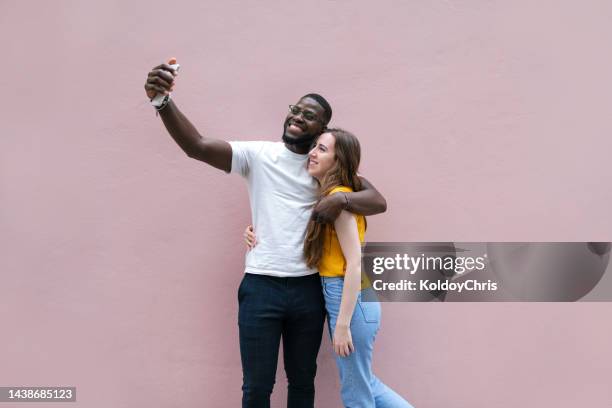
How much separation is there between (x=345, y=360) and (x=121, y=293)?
107 centimetres

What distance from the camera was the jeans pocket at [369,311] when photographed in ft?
7.65

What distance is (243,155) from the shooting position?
8.01 feet

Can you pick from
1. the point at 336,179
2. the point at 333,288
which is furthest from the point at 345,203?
the point at 333,288

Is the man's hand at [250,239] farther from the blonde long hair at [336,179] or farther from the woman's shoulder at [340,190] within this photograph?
the woman's shoulder at [340,190]

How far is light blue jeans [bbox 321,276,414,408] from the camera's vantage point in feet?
7.60

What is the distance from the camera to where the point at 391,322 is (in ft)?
9.26

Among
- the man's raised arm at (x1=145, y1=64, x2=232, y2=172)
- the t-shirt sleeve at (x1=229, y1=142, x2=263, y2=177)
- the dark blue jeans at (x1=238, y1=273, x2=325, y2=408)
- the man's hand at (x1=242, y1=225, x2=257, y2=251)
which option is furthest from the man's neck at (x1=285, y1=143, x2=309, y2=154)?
the dark blue jeans at (x1=238, y1=273, x2=325, y2=408)

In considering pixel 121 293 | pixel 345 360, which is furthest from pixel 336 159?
pixel 121 293

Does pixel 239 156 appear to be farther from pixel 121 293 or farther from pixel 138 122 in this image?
pixel 121 293

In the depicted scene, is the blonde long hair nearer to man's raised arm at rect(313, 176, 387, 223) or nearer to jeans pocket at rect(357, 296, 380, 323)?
man's raised arm at rect(313, 176, 387, 223)

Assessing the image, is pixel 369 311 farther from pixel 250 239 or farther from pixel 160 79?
pixel 160 79

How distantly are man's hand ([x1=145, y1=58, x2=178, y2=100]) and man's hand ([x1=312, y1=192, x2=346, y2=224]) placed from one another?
685 mm

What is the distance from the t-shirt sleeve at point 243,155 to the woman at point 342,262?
24 cm

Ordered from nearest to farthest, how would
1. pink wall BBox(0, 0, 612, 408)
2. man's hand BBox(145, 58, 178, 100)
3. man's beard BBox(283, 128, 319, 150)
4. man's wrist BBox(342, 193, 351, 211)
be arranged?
man's hand BBox(145, 58, 178, 100) < man's wrist BBox(342, 193, 351, 211) < man's beard BBox(283, 128, 319, 150) < pink wall BBox(0, 0, 612, 408)
